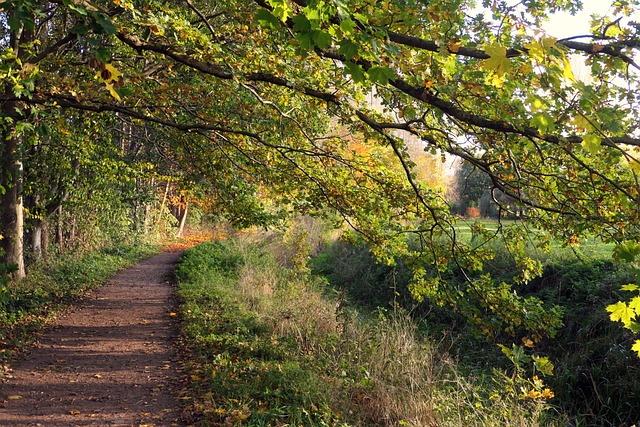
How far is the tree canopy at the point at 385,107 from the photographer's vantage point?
3.21m

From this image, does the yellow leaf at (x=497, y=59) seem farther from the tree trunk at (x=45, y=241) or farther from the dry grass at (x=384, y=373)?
the tree trunk at (x=45, y=241)

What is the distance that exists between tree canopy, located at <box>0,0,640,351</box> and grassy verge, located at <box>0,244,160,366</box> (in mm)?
1400

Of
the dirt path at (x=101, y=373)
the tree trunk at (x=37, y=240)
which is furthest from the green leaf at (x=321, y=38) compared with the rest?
the tree trunk at (x=37, y=240)

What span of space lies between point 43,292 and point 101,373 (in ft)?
17.4

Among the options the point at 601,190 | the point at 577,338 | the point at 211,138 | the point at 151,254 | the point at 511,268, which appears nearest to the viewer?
the point at 601,190

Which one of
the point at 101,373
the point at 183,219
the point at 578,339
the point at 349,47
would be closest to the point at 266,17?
the point at 349,47

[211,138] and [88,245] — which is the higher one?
[211,138]

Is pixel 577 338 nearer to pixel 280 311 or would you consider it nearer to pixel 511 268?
pixel 511 268

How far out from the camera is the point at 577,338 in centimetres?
1107

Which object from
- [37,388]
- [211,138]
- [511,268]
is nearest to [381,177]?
[211,138]

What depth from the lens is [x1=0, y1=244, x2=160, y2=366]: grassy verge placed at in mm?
8836

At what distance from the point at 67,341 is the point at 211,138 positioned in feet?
13.4

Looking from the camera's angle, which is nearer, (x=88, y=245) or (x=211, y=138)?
(x=211, y=138)

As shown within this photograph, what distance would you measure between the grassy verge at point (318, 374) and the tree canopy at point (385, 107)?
99 cm
